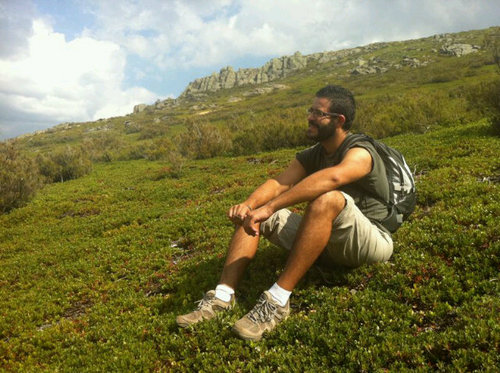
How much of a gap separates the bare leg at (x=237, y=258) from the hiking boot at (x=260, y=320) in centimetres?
82

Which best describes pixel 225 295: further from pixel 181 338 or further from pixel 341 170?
pixel 341 170

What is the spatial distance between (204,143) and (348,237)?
40169 mm

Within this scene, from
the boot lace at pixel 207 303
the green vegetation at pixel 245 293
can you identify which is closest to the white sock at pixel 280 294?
the green vegetation at pixel 245 293

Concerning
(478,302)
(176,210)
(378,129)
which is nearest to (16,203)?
(176,210)

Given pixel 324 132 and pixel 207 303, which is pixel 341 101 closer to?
pixel 324 132

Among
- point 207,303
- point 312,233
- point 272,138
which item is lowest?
point 207,303

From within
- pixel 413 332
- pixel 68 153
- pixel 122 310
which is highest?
pixel 68 153

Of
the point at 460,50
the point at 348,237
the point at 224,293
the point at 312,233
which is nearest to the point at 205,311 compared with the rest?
the point at 224,293

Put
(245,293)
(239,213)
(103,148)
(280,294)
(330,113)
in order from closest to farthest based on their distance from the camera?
1. (280,294)
2. (239,213)
3. (330,113)
4. (245,293)
5. (103,148)

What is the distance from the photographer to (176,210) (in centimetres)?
1727

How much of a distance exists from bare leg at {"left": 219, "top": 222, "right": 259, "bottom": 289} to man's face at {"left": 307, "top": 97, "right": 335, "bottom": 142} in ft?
7.43

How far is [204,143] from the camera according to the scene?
1737 inches

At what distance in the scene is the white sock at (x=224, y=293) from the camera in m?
5.82

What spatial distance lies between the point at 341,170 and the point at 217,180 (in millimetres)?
19073
